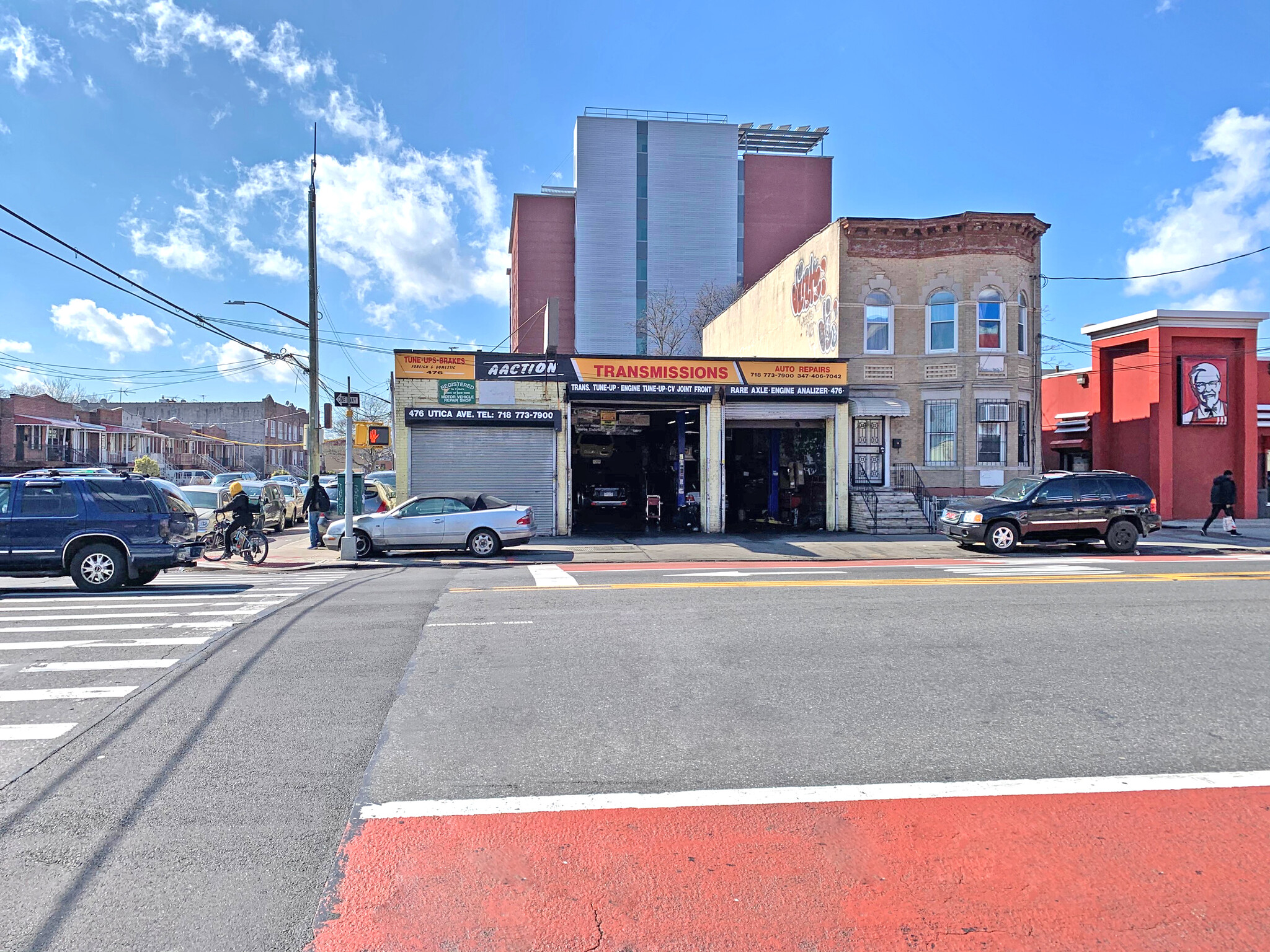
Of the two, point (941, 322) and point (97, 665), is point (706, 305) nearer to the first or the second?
point (941, 322)

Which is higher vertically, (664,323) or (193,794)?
(664,323)

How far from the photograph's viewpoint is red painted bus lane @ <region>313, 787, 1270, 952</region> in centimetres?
310

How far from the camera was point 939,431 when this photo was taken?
23312mm

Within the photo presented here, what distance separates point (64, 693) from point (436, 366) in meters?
15.2

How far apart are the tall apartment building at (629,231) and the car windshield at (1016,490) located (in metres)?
44.3

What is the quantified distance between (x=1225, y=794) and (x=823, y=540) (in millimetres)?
15700

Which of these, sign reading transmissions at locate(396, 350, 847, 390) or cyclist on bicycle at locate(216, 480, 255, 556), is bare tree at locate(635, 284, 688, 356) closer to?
sign reading transmissions at locate(396, 350, 847, 390)

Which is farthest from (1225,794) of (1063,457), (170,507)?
(1063,457)

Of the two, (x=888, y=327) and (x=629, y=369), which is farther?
(x=888, y=327)

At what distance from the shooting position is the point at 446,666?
7.03m

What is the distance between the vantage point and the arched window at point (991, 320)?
23078 mm

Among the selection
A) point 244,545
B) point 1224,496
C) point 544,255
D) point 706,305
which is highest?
point 544,255

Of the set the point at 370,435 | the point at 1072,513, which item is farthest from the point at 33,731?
the point at 1072,513

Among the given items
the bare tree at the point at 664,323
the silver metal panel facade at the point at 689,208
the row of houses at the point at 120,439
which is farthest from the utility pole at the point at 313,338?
the silver metal panel facade at the point at 689,208
